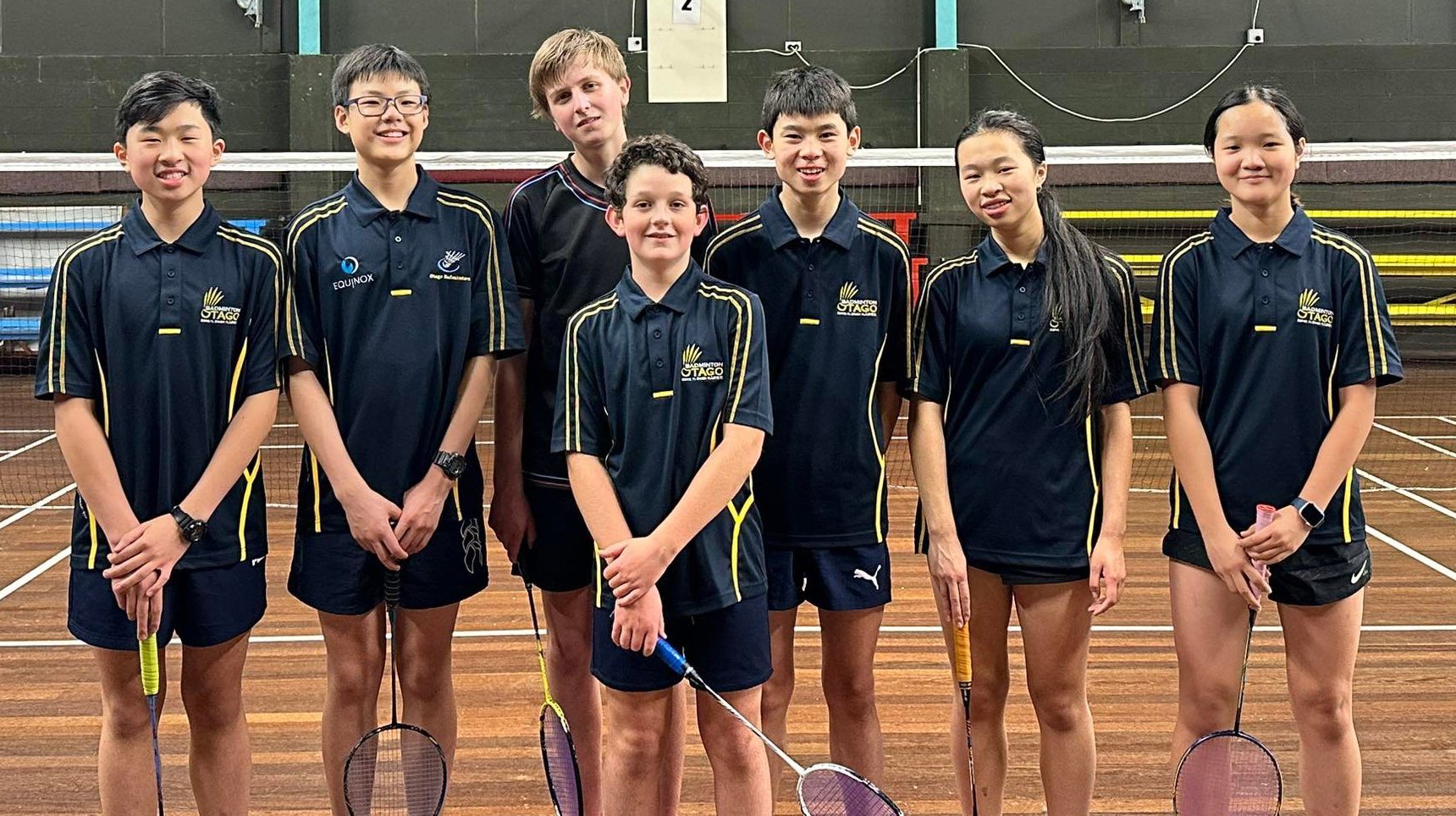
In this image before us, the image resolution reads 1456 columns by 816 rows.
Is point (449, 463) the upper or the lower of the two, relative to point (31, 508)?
upper

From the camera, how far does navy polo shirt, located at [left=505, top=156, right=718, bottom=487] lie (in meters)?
3.27

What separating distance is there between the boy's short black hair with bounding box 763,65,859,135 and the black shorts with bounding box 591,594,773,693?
3.72 ft

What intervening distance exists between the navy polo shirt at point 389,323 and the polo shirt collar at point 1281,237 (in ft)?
5.47

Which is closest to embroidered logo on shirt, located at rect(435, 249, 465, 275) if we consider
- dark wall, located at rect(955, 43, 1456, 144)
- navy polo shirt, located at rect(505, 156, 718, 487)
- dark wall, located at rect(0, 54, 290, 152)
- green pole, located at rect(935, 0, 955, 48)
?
navy polo shirt, located at rect(505, 156, 718, 487)

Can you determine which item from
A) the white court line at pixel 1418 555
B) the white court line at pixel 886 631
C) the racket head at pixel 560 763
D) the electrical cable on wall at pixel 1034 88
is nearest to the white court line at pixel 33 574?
the white court line at pixel 886 631

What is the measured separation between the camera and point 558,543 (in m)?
3.37

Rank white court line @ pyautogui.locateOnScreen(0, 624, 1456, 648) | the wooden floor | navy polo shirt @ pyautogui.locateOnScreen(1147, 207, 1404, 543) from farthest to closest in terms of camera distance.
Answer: white court line @ pyautogui.locateOnScreen(0, 624, 1456, 648) < the wooden floor < navy polo shirt @ pyautogui.locateOnScreen(1147, 207, 1404, 543)

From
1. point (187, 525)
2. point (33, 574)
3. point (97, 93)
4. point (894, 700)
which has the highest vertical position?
point (97, 93)

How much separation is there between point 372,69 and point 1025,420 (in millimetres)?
1718

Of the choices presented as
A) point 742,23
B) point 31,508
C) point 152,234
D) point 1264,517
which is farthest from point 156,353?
point 742,23

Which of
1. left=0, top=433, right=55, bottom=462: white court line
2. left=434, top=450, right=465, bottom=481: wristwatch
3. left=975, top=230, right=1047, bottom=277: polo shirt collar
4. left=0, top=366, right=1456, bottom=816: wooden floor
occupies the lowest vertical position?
left=0, top=366, right=1456, bottom=816: wooden floor

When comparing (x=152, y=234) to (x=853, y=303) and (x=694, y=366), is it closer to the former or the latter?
(x=694, y=366)

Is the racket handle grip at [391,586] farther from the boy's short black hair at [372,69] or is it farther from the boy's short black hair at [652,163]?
the boy's short black hair at [372,69]

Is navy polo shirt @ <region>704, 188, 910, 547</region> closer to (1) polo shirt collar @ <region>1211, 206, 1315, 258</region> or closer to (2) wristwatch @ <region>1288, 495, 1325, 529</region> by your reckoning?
(1) polo shirt collar @ <region>1211, 206, 1315, 258</region>
